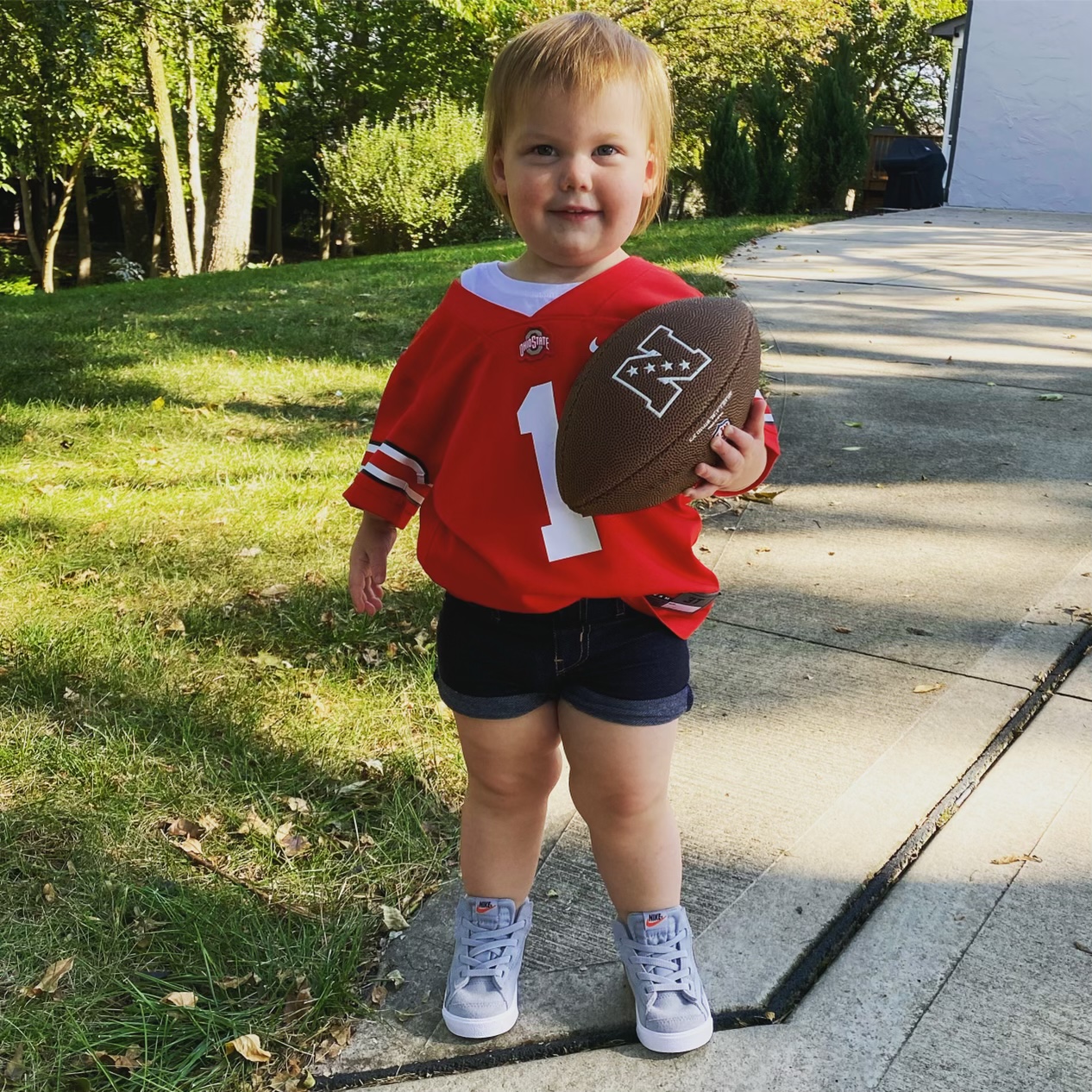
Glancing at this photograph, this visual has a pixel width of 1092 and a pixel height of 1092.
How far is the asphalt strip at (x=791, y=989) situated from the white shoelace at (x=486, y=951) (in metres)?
0.13

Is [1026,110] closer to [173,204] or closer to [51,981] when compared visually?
[173,204]

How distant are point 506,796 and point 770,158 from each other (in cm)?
1585

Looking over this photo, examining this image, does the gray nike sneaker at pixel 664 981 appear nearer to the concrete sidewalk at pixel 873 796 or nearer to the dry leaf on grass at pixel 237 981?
the concrete sidewalk at pixel 873 796

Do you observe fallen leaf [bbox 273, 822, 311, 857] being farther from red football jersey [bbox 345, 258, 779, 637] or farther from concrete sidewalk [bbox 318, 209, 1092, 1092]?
red football jersey [bbox 345, 258, 779, 637]

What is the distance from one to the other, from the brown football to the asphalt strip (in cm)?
94

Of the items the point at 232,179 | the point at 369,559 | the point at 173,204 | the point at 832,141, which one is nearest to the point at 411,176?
the point at 232,179

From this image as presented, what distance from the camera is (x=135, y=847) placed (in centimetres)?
252

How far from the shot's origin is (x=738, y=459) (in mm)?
1857

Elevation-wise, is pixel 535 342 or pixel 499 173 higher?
pixel 499 173

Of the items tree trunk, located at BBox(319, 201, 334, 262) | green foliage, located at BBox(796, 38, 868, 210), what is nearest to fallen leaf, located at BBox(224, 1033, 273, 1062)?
green foliage, located at BBox(796, 38, 868, 210)

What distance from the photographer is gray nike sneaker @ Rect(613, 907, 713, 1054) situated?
2.01 meters

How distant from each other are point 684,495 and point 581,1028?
956 mm

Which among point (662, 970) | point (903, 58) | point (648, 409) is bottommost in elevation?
point (662, 970)

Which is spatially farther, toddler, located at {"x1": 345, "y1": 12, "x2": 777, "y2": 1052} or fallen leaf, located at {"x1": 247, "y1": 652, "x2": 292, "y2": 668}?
fallen leaf, located at {"x1": 247, "y1": 652, "x2": 292, "y2": 668}
